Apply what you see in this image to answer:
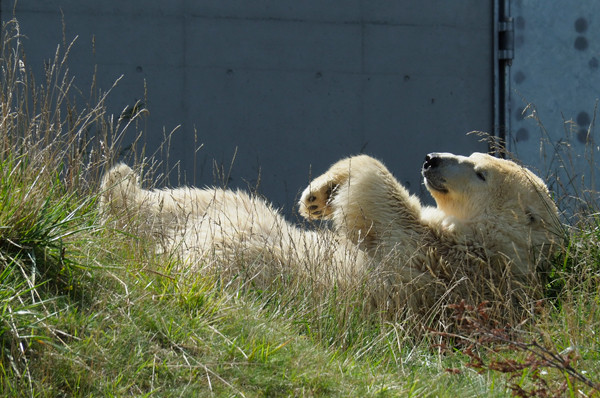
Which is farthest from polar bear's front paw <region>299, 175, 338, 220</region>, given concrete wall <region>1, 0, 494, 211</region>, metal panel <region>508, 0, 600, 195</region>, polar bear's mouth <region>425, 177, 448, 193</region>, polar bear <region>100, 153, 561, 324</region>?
metal panel <region>508, 0, 600, 195</region>

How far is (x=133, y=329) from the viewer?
10.5 feet

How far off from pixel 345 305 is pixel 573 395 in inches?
49.7

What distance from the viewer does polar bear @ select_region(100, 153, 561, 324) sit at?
4.46 meters

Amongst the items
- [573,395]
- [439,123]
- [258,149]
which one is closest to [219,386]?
[573,395]

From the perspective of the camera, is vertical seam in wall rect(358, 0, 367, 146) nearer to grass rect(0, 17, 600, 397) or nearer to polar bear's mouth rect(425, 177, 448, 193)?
polar bear's mouth rect(425, 177, 448, 193)

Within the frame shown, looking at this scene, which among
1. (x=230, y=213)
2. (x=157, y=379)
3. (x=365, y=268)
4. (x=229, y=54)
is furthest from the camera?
(x=229, y=54)

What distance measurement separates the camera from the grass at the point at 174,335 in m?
2.95

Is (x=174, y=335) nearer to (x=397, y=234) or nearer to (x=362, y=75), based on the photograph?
(x=397, y=234)

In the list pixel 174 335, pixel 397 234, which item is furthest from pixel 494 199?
pixel 174 335

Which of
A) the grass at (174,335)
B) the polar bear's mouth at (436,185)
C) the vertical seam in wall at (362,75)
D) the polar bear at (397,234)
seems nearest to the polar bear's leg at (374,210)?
the polar bear at (397,234)

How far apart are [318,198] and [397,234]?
849 mm

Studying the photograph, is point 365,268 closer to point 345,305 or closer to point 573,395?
point 345,305

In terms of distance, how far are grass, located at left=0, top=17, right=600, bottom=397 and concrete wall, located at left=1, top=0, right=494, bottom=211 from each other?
4109 millimetres

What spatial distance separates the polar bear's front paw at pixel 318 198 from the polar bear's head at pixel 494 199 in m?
0.68
